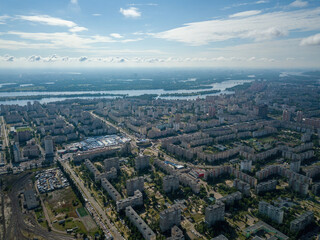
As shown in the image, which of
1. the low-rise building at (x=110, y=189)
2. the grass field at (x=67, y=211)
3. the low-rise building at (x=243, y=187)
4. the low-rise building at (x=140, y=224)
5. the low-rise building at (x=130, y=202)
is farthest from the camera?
the low-rise building at (x=243, y=187)

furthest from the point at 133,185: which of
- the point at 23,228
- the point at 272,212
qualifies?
the point at 272,212

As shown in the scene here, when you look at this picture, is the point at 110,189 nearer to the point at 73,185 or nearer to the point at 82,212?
the point at 82,212

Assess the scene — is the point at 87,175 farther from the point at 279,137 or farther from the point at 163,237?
the point at 279,137

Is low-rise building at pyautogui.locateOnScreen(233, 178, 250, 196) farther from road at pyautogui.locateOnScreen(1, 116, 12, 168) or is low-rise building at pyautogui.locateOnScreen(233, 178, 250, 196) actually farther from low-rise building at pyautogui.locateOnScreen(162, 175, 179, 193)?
road at pyautogui.locateOnScreen(1, 116, 12, 168)

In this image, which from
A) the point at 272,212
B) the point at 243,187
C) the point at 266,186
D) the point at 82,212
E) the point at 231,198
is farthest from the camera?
the point at 266,186

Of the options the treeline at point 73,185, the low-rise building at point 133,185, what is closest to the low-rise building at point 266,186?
the low-rise building at point 133,185

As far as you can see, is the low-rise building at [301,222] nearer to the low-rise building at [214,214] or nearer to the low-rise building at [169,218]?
the low-rise building at [214,214]

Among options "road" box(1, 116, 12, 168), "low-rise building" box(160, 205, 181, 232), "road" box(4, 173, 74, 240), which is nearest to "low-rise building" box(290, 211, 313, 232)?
"low-rise building" box(160, 205, 181, 232)

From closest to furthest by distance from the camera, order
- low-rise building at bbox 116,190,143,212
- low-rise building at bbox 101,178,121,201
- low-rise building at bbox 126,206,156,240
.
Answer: low-rise building at bbox 126,206,156,240
low-rise building at bbox 116,190,143,212
low-rise building at bbox 101,178,121,201

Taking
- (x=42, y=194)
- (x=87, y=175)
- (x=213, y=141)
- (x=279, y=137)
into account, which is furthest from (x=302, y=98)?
(x=42, y=194)
